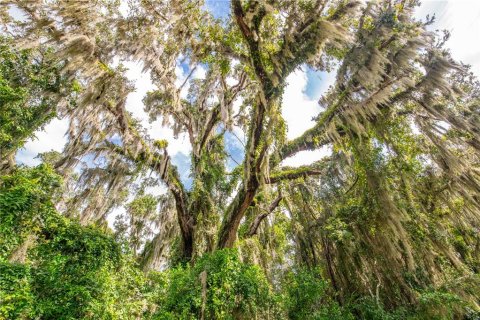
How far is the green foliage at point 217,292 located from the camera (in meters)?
4.96

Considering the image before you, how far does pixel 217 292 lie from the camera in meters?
5.16

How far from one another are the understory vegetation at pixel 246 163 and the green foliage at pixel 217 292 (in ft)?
0.11

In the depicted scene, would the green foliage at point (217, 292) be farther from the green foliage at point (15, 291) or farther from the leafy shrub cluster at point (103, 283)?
the green foliage at point (15, 291)

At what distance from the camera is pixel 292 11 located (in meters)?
5.82

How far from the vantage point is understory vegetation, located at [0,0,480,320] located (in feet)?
16.1

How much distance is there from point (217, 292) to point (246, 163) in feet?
9.21

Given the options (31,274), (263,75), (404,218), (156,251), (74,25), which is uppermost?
(74,25)

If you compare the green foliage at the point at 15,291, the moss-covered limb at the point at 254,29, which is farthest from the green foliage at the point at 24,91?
the moss-covered limb at the point at 254,29

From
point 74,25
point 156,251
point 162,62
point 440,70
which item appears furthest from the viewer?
point 156,251

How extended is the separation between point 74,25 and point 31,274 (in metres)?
5.43

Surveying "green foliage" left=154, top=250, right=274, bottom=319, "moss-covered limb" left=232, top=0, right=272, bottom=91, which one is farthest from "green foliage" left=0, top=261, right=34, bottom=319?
"moss-covered limb" left=232, top=0, right=272, bottom=91

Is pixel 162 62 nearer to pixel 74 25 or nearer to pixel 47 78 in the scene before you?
pixel 74 25

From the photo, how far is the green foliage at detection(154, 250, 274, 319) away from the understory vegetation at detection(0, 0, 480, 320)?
0.11ft

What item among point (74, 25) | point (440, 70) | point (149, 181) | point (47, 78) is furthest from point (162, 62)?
point (440, 70)
